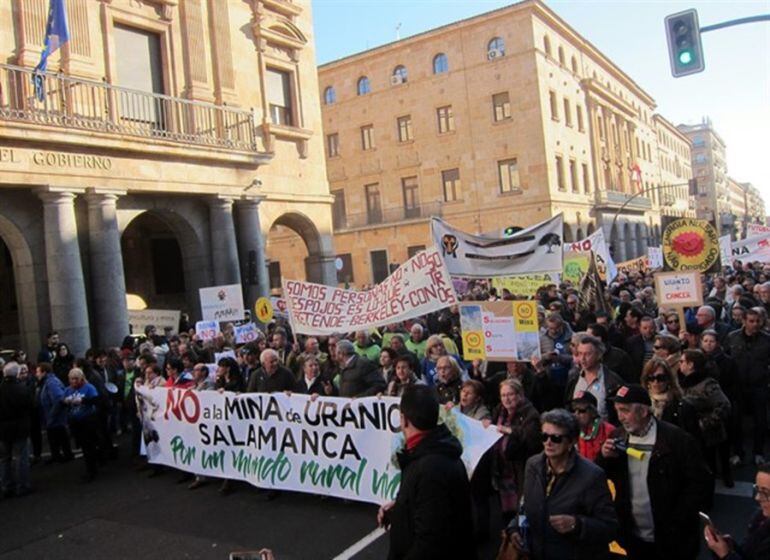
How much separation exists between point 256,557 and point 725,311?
1094 centimetres

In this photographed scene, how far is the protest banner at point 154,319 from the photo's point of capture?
607 inches

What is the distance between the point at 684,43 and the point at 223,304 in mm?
10162

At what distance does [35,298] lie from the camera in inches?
554

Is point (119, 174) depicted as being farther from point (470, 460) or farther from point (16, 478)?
point (470, 460)

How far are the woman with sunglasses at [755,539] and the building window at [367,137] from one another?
141 feet

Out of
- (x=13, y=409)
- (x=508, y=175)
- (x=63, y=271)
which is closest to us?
(x=13, y=409)

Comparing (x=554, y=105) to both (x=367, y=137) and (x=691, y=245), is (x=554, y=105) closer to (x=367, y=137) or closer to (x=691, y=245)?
(x=367, y=137)

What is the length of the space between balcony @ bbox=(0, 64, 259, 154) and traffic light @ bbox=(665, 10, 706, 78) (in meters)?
10.5

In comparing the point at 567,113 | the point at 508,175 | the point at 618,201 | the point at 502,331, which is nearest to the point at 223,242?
the point at 502,331

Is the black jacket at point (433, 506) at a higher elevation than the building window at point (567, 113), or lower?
lower

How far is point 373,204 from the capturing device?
44688 millimetres

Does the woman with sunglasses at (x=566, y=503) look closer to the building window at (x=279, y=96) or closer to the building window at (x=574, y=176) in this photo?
the building window at (x=279, y=96)

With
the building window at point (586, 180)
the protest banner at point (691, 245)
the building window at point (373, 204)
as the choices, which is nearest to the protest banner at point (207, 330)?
the protest banner at point (691, 245)

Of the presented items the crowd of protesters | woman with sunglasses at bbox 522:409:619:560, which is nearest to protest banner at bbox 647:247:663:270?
the crowd of protesters
